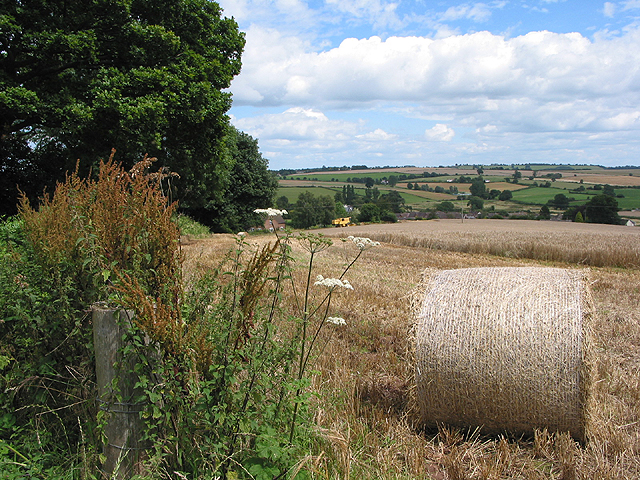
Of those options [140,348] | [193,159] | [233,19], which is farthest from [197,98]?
[140,348]

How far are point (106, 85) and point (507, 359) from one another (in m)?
15.9

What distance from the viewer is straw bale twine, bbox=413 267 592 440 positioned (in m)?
3.96

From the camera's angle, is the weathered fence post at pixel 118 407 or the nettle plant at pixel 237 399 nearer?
the nettle plant at pixel 237 399

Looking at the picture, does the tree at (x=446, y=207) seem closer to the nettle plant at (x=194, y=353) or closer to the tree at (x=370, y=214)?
the tree at (x=370, y=214)

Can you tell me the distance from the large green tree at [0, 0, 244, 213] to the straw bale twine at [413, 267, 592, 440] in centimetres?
1314

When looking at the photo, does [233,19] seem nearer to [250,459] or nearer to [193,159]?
[193,159]

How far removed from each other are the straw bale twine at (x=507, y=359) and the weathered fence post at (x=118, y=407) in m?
2.51

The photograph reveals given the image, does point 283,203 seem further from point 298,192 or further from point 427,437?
point 427,437

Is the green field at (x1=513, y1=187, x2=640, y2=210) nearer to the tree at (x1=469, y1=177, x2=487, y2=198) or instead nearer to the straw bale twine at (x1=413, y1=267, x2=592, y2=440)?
the tree at (x1=469, y1=177, x2=487, y2=198)

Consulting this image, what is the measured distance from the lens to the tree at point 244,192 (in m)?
46.8

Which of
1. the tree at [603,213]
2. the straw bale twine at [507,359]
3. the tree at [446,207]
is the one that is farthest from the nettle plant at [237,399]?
the tree at [446,207]

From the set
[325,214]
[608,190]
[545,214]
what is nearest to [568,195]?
[608,190]

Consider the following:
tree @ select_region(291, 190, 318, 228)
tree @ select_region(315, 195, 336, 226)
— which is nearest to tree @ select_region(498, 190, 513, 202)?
tree @ select_region(315, 195, 336, 226)

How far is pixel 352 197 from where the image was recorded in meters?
88.0
